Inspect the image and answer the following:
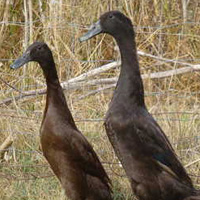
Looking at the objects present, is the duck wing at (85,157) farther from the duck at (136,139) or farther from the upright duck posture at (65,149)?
the duck at (136,139)

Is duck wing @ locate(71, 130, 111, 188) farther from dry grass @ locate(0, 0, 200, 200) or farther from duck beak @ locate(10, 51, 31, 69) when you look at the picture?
duck beak @ locate(10, 51, 31, 69)

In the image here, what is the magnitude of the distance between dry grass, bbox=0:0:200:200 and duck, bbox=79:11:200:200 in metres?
0.87

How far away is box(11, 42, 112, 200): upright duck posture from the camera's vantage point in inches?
191

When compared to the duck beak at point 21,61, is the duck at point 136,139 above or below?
below

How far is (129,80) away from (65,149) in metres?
0.71

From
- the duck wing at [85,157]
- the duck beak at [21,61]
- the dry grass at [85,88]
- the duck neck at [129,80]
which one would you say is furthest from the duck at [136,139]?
the dry grass at [85,88]

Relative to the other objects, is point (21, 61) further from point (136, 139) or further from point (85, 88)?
point (85, 88)

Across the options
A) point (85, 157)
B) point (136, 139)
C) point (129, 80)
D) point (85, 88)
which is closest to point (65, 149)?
point (85, 157)

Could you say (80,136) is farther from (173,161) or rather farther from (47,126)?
(173,161)

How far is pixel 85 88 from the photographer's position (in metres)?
6.87

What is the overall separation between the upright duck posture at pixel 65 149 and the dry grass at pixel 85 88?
0.47m

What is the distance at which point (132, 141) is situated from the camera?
4.47 meters

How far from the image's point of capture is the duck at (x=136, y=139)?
4.47 meters

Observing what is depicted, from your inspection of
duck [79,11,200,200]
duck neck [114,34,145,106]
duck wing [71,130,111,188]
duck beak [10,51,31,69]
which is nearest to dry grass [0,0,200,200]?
duck wing [71,130,111,188]
